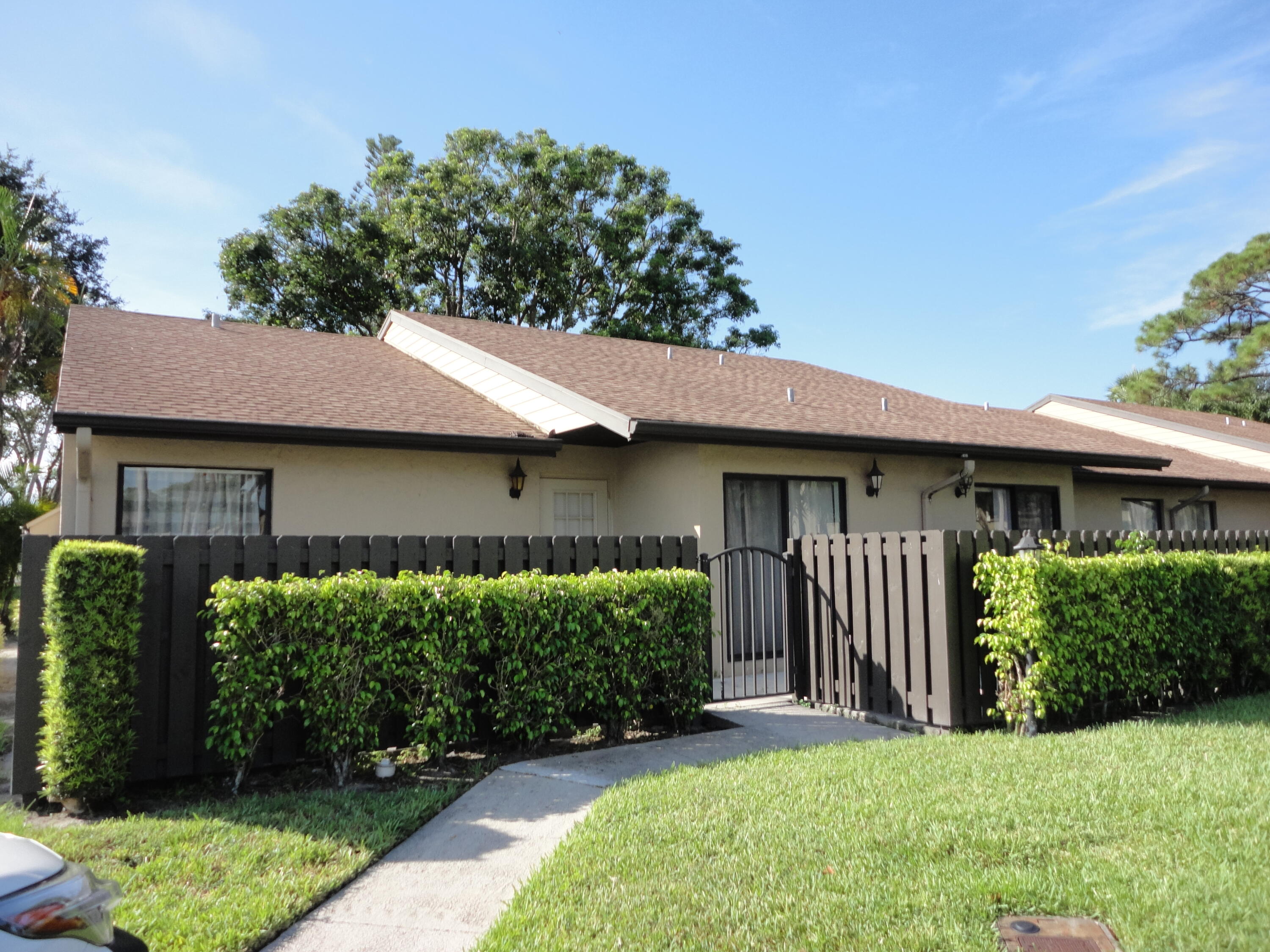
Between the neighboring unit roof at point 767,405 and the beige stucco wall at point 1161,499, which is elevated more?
the neighboring unit roof at point 767,405

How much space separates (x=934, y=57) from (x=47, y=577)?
1373cm

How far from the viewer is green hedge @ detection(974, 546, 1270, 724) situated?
6773 millimetres

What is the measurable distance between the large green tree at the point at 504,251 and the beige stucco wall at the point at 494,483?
17279 mm

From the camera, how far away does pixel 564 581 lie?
253 inches

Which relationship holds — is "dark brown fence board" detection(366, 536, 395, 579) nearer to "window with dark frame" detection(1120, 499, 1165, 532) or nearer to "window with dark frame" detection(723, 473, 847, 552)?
"window with dark frame" detection(723, 473, 847, 552)

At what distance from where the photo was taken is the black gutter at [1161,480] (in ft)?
49.6

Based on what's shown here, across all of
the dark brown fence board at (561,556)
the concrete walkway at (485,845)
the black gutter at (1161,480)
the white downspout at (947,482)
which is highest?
the black gutter at (1161,480)

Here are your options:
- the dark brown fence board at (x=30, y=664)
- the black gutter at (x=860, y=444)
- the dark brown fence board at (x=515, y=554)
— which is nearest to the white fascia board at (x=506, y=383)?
the black gutter at (x=860, y=444)

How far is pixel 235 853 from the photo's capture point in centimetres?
426

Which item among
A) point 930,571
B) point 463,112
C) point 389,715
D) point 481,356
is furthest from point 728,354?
point 463,112

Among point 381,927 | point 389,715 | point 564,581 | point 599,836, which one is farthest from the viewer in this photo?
point 564,581

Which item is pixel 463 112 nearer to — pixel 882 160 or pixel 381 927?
pixel 882 160

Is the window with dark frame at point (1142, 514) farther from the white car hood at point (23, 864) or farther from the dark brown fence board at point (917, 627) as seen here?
the white car hood at point (23, 864)

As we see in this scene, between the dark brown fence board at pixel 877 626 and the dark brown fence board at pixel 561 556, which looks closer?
the dark brown fence board at pixel 561 556
